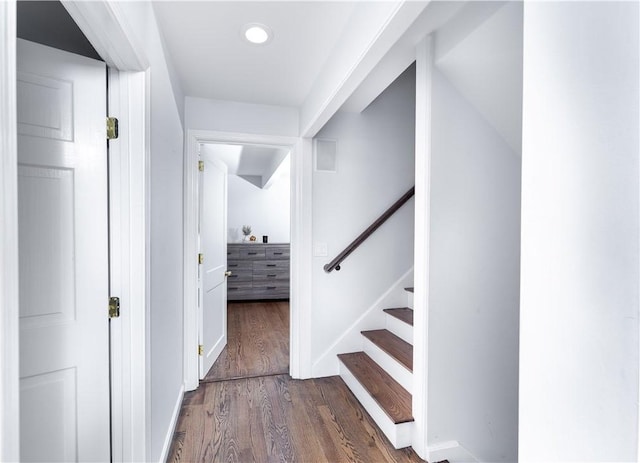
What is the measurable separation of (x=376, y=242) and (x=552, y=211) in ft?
7.11

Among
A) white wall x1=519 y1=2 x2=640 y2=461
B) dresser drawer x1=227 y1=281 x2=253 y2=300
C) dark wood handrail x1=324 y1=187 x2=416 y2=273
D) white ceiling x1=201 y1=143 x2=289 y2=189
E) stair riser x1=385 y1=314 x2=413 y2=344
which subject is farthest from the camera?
dresser drawer x1=227 y1=281 x2=253 y2=300

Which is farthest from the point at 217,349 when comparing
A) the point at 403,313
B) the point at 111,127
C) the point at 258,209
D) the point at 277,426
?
the point at 258,209

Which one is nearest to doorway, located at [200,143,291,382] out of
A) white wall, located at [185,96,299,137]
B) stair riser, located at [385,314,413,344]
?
white wall, located at [185,96,299,137]

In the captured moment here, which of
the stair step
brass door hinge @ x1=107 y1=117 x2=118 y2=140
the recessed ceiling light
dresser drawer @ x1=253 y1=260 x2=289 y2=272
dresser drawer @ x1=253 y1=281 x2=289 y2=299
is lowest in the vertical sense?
dresser drawer @ x1=253 y1=281 x2=289 y2=299

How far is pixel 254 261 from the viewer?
549 cm

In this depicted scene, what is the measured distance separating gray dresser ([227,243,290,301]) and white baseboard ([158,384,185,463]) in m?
3.08

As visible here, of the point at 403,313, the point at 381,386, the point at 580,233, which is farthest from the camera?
the point at 403,313

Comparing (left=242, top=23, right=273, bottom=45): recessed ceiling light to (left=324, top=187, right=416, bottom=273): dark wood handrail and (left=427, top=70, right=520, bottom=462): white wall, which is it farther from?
(left=324, top=187, right=416, bottom=273): dark wood handrail

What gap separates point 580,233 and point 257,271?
17.3 ft

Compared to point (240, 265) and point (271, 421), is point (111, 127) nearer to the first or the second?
point (271, 421)

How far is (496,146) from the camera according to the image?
1748mm

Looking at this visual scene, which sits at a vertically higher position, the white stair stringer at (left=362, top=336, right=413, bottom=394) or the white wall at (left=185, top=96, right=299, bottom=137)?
the white wall at (left=185, top=96, right=299, bottom=137)

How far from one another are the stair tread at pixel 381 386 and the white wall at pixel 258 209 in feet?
13.3

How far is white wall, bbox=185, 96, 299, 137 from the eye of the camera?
2.44 metres
